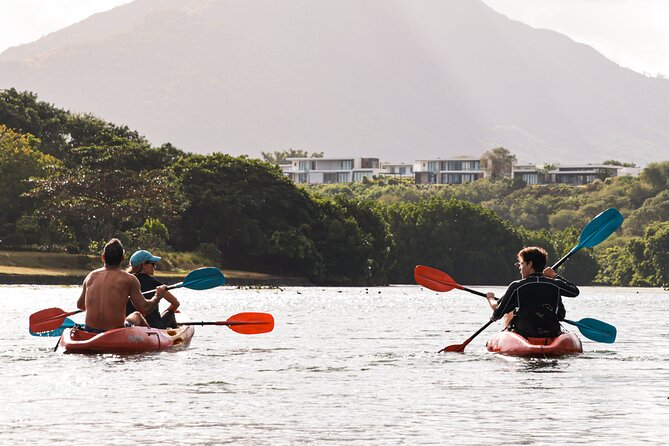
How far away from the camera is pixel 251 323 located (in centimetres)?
2706

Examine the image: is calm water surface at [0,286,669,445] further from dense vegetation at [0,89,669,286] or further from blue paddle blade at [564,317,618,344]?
dense vegetation at [0,89,669,286]

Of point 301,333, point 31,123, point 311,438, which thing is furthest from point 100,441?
point 31,123

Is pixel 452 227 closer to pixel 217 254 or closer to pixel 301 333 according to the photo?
pixel 217 254

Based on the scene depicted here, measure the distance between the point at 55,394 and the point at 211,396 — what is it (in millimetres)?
2026

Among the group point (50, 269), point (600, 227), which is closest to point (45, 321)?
point (600, 227)

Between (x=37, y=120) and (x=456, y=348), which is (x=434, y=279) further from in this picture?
(x=37, y=120)

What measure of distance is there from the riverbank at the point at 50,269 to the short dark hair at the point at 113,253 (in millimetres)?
56937

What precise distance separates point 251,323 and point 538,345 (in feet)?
22.8

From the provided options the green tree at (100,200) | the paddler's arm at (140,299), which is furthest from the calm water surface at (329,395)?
the green tree at (100,200)

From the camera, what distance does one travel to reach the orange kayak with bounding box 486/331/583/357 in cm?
2251

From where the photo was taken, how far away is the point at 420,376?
20.4m

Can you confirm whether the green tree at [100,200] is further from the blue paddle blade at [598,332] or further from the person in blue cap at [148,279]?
the blue paddle blade at [598,332]

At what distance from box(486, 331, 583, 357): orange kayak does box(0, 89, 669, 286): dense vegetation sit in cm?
6633

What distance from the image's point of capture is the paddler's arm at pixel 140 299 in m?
21.8
